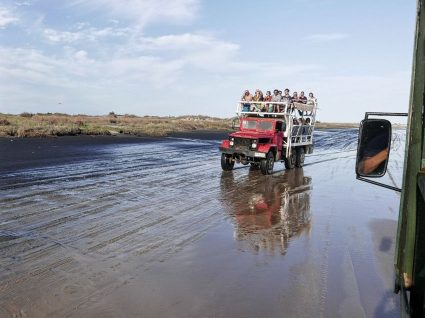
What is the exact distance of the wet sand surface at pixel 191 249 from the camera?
4824 millimetres

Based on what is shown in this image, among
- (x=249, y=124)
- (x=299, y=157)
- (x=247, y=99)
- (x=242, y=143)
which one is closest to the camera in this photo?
(x=242, y=143)

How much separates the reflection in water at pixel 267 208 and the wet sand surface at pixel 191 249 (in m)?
0.04

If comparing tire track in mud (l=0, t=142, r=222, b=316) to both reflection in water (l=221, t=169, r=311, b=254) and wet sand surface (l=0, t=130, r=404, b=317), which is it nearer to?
wet sand surface (l=0, t=130, r=404, b=317)

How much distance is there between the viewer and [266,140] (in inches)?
644

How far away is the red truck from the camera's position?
1576cm

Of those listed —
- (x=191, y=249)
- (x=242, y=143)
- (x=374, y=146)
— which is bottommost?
(x=191, y=249)

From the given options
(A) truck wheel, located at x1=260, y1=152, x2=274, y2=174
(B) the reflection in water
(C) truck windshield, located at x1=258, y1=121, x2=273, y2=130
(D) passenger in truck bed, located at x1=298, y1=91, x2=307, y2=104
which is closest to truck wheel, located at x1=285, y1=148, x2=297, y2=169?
(C) truck windshield, located at x1=258, y1=121, x2=273, y2=130

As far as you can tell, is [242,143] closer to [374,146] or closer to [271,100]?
[271,100]

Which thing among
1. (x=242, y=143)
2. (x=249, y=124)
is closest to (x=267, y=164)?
(x=242, y=143)

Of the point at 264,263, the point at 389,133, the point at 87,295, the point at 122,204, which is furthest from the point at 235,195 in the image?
the point at 389,133

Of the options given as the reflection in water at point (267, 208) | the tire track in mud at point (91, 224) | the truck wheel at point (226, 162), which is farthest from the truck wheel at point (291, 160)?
the tire track in mud at point (91, 224)

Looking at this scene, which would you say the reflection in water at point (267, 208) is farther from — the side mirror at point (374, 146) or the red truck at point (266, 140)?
the side mirror at point (374, 146)

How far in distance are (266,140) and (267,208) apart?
6709 millimetres

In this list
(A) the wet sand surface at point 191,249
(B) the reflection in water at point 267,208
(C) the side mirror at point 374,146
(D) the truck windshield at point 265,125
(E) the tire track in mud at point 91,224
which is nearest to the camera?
(C) the side mirror at point 374,146
